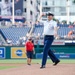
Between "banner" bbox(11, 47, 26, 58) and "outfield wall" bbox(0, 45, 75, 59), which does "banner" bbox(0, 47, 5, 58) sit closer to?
"outfield wall" bbox(0, 45, 75, 59)

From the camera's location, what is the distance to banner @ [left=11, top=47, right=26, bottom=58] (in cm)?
3027

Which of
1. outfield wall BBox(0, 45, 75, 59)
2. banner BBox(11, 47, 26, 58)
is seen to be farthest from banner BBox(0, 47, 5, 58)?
banner BBox(11, 47, 26, 58)

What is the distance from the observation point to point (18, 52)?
30469 mm

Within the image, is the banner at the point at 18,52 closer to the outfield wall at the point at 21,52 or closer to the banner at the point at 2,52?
the outfield wall at the point at 21,52

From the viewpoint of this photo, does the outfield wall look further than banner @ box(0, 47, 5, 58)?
Yes

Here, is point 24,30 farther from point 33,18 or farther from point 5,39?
point 33,18

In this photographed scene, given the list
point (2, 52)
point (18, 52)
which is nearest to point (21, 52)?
point (18, 52)

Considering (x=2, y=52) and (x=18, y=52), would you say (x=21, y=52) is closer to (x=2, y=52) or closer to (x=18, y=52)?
(x=18, y=52)

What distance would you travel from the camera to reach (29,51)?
20.6 m

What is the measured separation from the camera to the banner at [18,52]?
30269mm

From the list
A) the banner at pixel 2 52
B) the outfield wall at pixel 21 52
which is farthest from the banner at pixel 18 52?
the banner at pixel 2 52

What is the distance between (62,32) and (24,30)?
4.25 m

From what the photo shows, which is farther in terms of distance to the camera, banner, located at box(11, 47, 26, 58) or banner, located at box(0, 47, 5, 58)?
banner, located at box(11, 47, 26, 58)

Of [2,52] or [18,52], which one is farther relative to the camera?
[18,52]
